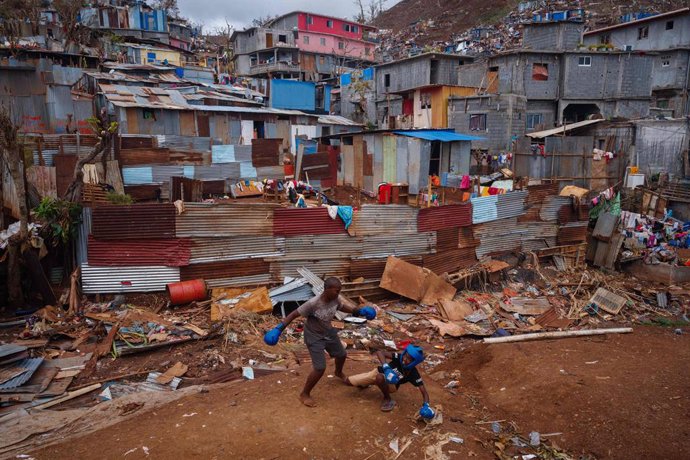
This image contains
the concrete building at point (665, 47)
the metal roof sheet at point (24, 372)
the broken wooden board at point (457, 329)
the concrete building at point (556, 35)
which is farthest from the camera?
the concrete building at point (556, 35)

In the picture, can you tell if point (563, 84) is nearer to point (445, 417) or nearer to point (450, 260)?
point (450, 260)

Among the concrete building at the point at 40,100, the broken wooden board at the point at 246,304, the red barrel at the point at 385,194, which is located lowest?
the broken wooden board at the point at 246,304

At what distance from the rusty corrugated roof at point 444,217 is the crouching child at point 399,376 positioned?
6616mm

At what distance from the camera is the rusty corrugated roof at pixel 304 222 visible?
10.2 m

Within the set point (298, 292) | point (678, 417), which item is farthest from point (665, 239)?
point (298, 292)

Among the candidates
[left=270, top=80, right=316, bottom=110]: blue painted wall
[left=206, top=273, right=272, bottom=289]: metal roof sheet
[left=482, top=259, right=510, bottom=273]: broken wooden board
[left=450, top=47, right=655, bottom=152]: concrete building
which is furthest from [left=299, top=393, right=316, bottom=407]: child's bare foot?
A: [left=270, top=80, right=316, bottom=110]: blue painted wall

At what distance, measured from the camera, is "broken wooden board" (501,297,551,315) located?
36.6ft

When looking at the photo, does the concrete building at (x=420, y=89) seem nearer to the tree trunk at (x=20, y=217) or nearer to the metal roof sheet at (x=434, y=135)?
the metal roof sheet at (x=434, y=135)

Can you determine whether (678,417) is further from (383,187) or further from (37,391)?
(383,187)

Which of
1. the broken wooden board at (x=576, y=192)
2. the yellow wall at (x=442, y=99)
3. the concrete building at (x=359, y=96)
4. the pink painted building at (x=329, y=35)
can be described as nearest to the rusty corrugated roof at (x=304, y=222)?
the broken wooden board at (x=576, y=192)

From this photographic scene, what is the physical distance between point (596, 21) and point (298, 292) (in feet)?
131

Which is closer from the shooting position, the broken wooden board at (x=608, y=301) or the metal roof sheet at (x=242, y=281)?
the metal roof sheet at (x=242, y=281)

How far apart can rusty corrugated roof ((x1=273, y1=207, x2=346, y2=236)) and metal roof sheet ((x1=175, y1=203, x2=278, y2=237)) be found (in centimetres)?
19

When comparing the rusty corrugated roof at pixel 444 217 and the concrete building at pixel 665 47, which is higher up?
the concrete building at pixel 665 47
